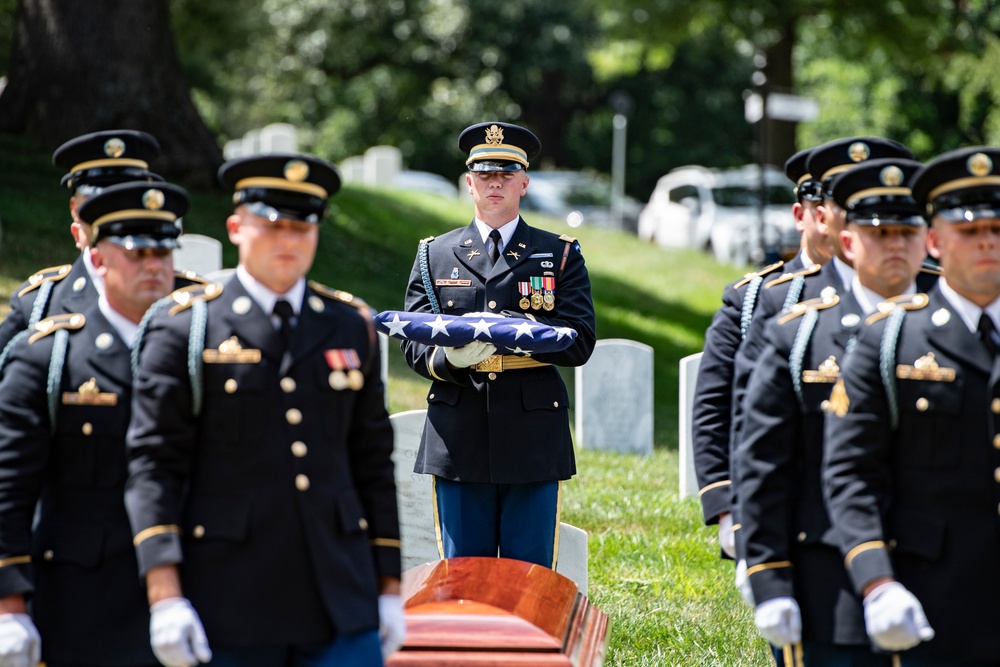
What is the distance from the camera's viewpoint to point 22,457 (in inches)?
145

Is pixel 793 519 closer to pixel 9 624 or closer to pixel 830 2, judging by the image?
pixel 9 624

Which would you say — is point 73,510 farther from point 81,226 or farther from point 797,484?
point 797,484

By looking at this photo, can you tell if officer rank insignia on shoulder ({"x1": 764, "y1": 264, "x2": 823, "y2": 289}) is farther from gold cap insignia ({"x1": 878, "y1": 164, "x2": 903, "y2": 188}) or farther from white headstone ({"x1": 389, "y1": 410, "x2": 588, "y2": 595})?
white headstone ({"x1": 389, "y1": 410, "x2": 588, "y2": 595})

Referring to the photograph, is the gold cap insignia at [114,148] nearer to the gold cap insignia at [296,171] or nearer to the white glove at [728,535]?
the gold cap insignia at [296,171]

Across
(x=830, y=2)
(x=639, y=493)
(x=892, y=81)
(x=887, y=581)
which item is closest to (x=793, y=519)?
(x=887, y=581)

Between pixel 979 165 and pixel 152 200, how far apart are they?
2171 millimetres

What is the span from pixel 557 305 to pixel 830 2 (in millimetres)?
17451

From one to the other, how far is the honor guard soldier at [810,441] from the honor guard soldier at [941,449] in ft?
0.49

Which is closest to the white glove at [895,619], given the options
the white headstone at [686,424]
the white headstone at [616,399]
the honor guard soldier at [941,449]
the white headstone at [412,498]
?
the honor guard soldier at [941,449]

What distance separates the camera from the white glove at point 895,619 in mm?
3449

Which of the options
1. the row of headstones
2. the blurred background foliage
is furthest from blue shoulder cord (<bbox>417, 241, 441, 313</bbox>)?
the blurred background foliage

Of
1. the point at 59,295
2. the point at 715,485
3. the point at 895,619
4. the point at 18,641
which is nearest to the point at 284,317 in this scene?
the point at 18,641

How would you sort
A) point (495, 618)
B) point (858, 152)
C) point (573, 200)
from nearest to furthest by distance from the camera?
1. point (495, 618)
2. point (858, 152)
3. point (573, 200)

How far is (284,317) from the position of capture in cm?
366
